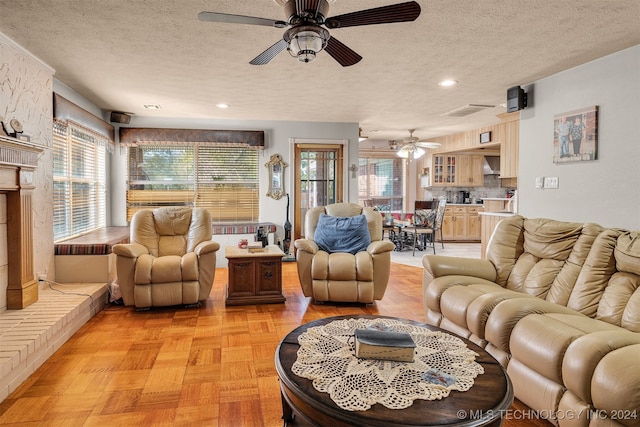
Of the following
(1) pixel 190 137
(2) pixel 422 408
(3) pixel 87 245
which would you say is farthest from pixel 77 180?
(2) pixel 422 408

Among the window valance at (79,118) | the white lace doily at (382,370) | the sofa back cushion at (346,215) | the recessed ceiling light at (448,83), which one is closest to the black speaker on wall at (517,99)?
the recessed ceiling light at (448,83)

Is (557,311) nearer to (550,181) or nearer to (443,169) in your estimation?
(550,181)

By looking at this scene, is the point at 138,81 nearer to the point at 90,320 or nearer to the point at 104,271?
the point at 104,271

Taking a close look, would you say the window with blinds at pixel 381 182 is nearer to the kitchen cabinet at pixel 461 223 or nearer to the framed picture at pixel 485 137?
the kitchen cabinet at pixel 461 223

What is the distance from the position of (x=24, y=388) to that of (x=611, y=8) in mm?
4276

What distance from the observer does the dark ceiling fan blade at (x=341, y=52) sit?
227 cm

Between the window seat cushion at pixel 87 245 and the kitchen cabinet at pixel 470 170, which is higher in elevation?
the kitchen cabinet at pixel 470 170

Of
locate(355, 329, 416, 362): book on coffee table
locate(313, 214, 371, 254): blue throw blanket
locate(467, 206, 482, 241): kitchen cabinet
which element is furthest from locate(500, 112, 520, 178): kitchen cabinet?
locate(355, 329, 416, 362): book on coffee table

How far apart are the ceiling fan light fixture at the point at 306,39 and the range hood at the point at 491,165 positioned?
8.00 metres

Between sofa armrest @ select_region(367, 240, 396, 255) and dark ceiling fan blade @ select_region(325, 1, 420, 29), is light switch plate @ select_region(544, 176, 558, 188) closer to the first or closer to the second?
sofa armrest @ select_region(367, 240, 396, 255)

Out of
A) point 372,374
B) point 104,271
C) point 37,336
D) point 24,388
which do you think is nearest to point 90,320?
point 104,271

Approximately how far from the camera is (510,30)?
2.85 meters

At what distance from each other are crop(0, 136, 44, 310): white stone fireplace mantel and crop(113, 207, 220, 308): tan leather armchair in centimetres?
68

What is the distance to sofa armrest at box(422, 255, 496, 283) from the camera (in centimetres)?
308
